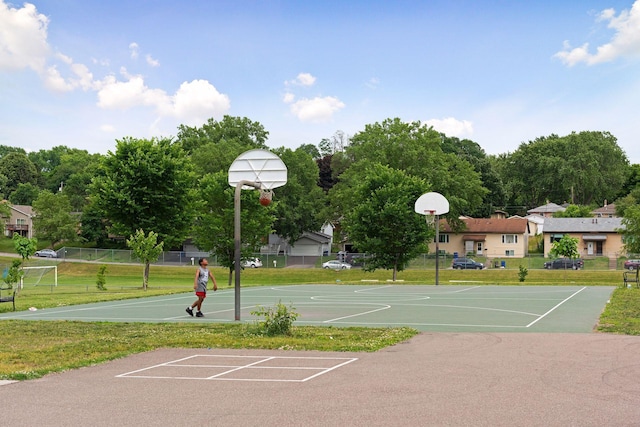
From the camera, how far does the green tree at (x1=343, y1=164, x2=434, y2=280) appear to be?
2048 inches

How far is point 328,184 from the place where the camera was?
10006cm

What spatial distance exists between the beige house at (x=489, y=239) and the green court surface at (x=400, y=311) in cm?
5620

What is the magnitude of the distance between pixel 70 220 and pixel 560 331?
8137 cm

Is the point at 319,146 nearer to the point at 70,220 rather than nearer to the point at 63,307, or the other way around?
the point at 70,220

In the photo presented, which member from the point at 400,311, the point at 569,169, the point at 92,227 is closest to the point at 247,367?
the point at 400,311

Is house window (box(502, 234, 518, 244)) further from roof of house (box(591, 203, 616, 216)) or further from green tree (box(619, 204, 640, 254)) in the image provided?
roof of house (box(591, 203, 616, 216))

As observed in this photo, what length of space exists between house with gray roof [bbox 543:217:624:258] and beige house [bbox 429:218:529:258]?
338 centimetres

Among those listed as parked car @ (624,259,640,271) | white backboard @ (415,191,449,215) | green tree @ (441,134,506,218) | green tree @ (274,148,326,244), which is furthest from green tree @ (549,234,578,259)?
green tree @ (441,134,506,218)

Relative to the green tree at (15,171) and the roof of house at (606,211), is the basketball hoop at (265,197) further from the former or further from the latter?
the green tree at (15,171)

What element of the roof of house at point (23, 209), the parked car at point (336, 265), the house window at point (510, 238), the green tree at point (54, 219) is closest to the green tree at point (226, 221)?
the parked car at point (336, 265)

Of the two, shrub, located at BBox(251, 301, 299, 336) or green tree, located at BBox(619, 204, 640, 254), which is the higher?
green tree, located at BBox(619, 204, 640, 254)

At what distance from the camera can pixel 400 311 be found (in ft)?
71.8

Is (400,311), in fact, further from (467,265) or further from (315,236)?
(315,236)

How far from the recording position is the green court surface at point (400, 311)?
58.6ft
